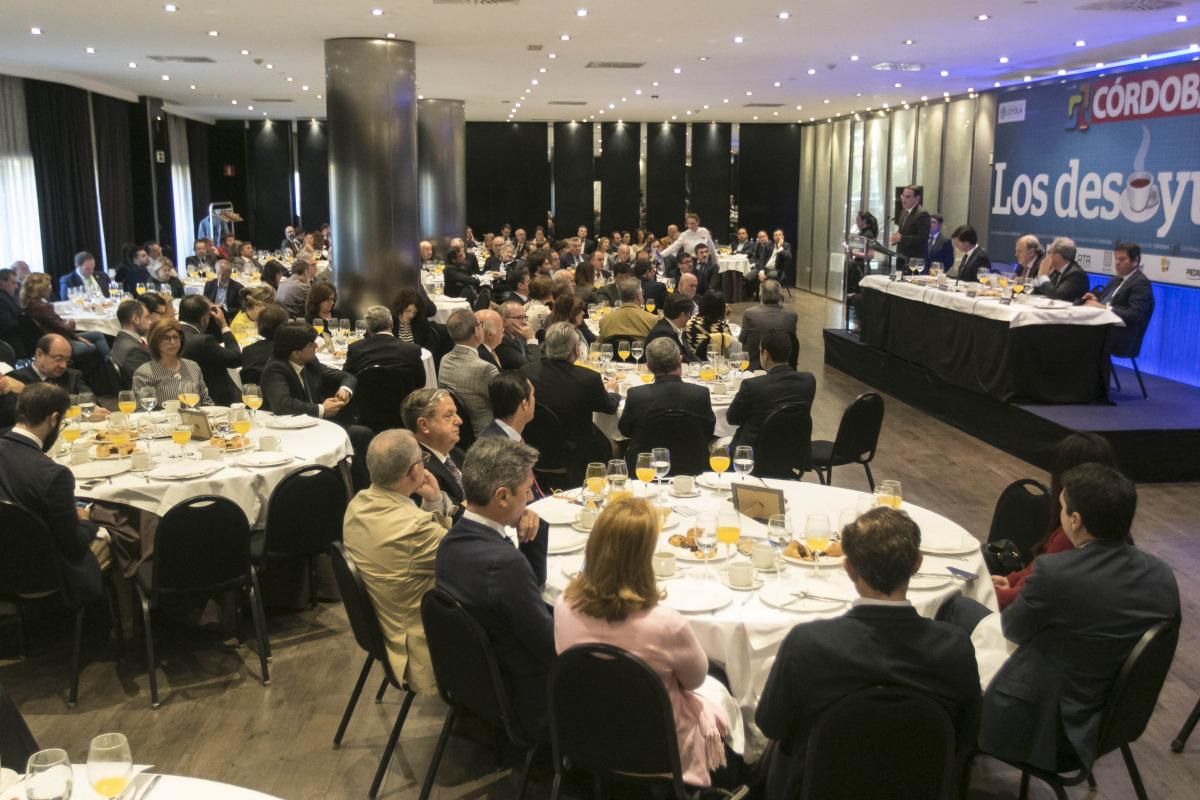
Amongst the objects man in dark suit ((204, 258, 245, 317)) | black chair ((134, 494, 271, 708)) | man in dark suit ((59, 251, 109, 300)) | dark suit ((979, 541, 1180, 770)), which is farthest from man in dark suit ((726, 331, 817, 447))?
man in dark suit ((59, 251, 109, 300))

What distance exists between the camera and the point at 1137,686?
3.17 metres

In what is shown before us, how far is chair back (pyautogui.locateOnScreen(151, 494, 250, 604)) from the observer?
4551 millimetres

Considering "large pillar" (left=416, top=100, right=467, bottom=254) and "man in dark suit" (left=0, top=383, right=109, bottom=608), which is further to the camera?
"large pillar" (left=416, top=100, right=467, bottom=254)

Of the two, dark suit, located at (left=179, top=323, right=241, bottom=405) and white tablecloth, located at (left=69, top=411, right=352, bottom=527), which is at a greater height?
dark suit, located at (left=179, top=323, right=241, bottom=405)

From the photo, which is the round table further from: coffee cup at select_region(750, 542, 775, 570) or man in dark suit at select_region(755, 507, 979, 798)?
man in dark suit at select_region(755, 507, 979, 798)

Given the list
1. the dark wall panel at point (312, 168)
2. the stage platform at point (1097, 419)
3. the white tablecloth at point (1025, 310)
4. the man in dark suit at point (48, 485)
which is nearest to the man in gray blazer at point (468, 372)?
the man in dark suit at point (48, 485)

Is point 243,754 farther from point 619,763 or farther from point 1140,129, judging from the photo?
point 1140,129

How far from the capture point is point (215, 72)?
15461mm

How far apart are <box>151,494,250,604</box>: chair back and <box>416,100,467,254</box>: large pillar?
15780 mm

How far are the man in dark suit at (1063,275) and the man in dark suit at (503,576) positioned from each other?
24.4 ft

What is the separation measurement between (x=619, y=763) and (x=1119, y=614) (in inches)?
59.9

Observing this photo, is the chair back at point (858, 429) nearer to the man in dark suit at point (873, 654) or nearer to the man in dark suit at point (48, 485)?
the man in dark suit at point (873, 654)

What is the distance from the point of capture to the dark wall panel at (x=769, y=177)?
2594cm

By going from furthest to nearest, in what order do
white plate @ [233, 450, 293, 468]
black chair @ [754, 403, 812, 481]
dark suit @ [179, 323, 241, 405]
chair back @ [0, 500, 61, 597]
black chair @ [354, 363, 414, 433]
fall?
dark suit @ [179, 323, 241, 405] < black chair @ [354, 363, 414, 433] < black chair @ [754, 403, 812, 481] < white plate @ [233, 450, 293, 468] < chair back @ [0, 500, 61, 597]
